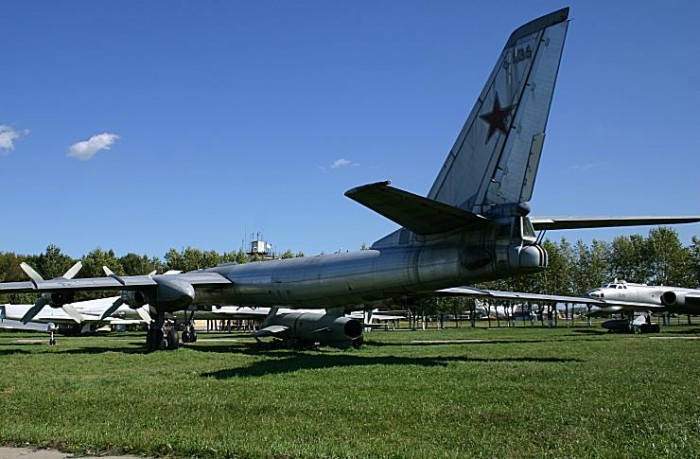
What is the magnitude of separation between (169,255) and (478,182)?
70466 millimetres

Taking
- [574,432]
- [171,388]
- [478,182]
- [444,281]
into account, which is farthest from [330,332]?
[574,432]

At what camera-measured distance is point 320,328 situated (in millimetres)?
22719

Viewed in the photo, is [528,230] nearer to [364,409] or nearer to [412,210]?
[412,210]

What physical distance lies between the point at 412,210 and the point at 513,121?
3.31 m

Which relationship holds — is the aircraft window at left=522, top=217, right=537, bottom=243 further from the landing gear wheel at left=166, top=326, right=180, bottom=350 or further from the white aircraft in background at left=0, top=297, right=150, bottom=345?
the white aircraft in background at left=0, top=297, right=150, bottom=345

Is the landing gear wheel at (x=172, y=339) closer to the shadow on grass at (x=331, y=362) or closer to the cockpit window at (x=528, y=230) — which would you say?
the shadow on grass at (x=331, y=362)

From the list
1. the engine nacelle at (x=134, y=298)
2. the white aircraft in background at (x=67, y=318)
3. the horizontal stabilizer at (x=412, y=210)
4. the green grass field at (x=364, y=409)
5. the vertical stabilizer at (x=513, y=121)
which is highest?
the vertical stabilizer at (x=513, y=121)

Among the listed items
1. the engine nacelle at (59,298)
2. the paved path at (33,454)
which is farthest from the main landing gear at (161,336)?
the paved path at (33,454)

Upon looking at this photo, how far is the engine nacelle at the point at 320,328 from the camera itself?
22312 mm

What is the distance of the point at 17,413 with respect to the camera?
360 inches

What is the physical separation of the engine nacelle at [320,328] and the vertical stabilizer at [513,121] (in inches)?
333

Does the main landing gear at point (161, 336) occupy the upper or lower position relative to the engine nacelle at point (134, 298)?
lower

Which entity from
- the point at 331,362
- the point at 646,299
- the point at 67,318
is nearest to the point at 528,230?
the point at 331,362

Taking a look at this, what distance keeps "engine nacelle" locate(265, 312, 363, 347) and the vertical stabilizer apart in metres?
8.45
